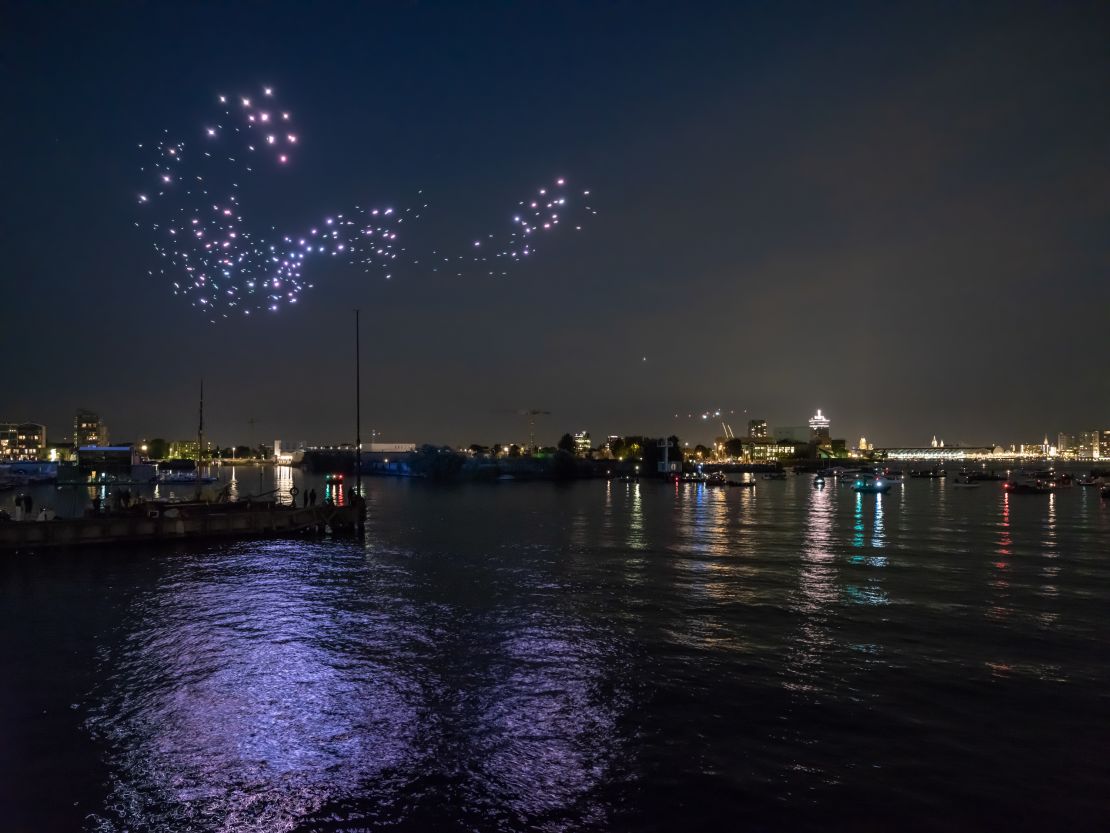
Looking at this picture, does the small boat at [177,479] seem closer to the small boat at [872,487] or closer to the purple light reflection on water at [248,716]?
the purple light reflection on water at [248,716]

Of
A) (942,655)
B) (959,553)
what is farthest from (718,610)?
(959,553)

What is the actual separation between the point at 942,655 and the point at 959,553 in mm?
22187

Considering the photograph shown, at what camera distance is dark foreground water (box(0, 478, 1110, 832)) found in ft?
31.6

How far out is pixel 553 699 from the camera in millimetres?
13617

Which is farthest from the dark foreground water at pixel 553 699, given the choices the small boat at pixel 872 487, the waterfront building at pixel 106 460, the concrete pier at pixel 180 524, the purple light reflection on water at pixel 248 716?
the waterfront building at pixel 106 460

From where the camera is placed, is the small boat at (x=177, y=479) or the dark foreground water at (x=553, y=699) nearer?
the dark foreground water at (x=553, y=699)

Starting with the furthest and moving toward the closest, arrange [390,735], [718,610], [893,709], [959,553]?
[959,553] → [718,610] → [893,709] → [390,735]

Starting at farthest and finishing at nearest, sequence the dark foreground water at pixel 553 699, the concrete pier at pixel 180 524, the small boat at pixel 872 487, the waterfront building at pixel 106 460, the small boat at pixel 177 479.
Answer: the waterfront building at pixel 106 460 → the small boat at pixel 177 479 → the small boat at pixel 872 487 → the concrete pier at pixel 180 524 → the dark foreground water at pixel 553 699

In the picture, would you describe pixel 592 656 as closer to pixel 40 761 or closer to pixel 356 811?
pixel 356 811

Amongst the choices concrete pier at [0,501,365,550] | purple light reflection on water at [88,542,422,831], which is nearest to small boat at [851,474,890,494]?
concrete pier at [0,501,365,550]

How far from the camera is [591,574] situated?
28.7m

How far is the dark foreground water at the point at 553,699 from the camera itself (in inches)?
379

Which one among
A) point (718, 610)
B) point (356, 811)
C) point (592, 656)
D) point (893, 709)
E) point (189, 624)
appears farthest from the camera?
point (718, 610)

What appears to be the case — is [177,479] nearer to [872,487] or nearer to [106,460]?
[106,460]
